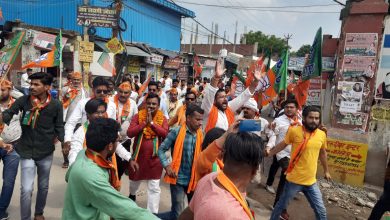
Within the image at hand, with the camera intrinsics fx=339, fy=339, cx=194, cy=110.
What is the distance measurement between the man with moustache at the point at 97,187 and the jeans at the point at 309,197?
2.42 m

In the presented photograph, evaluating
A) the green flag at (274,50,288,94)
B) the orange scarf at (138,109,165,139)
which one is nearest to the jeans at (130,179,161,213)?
the orange scarf at (138,109,165,139)

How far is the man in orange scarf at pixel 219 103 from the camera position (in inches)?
174

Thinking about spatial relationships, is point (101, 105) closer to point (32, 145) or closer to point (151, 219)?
point (32, 145)

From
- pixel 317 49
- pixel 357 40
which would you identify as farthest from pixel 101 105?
pixel 357 40

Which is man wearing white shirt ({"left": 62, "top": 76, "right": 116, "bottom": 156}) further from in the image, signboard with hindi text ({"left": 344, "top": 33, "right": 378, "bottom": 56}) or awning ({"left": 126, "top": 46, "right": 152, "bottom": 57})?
awning ({"left": 126, "top": 46, "right": 152, "bottom": 57})

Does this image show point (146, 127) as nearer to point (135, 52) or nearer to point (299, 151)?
point (299, 151)

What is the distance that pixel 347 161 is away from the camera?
619 cm

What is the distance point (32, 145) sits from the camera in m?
3.60

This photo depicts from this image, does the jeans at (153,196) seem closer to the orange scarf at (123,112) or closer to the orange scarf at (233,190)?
the orange scarf at (123,112)

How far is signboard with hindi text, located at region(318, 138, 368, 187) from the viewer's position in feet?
20.0

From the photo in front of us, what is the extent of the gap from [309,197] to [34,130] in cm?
316

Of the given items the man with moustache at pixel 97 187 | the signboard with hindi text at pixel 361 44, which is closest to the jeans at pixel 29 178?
the man with moustache at pixel 97 187

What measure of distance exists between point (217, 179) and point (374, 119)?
546 centimetres

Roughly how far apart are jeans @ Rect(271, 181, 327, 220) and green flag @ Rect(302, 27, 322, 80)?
199 cm
